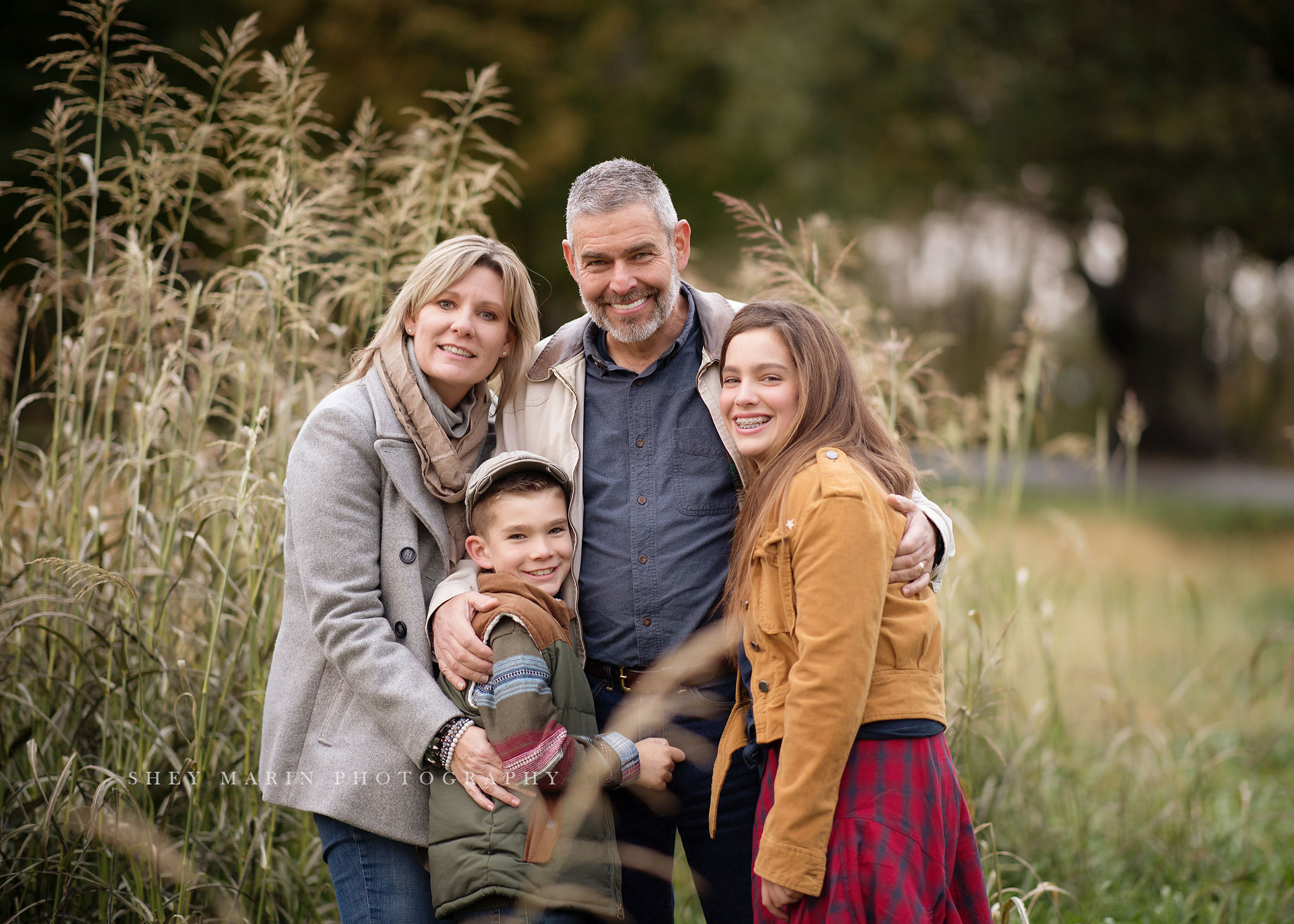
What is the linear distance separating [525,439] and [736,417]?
0.62m

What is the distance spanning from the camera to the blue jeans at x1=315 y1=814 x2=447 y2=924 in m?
2.12

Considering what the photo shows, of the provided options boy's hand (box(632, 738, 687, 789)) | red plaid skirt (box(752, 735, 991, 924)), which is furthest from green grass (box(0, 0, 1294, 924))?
boy's hand (box(632, 738, 687, 789))

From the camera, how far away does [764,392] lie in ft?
7.25

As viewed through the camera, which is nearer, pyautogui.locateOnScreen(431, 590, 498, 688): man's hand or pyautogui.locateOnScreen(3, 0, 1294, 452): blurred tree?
pyautogui.locateOnScreen(431, 590, 498, 688): man's hand

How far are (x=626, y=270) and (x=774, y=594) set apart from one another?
0.93m

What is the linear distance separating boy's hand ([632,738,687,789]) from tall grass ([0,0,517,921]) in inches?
38.2

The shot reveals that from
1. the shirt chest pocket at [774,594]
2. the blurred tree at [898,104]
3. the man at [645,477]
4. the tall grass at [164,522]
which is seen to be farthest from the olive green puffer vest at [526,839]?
the blurred tree at [898,104]

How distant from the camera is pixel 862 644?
1930mm

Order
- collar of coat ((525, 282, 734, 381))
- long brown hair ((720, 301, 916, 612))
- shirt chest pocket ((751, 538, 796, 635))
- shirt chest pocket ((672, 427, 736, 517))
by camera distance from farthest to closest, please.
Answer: collar of coat ((525, 282, 734, 381)), shirt chest pocket ((672, 427, 736, 517)), long brown hair ((720, 301, 916, 612)), shirt chest pocket ((751, 538, 796, 635))

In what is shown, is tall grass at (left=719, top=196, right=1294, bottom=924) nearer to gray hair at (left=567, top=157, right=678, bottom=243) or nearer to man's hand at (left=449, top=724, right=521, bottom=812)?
gray hair at (left=567, top=157, right=678, bottom=243)

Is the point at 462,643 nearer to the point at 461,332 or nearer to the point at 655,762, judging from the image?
the point at 655,762

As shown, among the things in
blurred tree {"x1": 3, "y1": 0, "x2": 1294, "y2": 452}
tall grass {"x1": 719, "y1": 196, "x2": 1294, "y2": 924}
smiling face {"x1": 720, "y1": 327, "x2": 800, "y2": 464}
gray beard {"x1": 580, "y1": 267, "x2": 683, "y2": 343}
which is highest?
blurred tree {"x1": 3, "y1": 0, "x2": 1294, "y2": 452}

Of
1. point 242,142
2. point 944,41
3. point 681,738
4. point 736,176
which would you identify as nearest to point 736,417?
point 681,738

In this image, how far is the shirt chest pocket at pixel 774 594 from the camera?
2.04m
